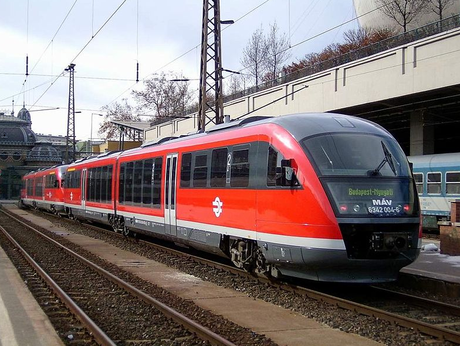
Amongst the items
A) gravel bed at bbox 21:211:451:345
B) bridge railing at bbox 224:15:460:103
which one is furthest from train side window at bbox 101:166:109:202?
bridge railing at bbox 224:15:460:103

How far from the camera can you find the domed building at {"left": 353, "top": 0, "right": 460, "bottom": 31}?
4559 cm

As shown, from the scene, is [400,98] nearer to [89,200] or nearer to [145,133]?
[89,200]

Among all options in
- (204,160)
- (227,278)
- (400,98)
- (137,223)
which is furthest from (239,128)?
(400,98)

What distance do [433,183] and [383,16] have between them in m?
30.0

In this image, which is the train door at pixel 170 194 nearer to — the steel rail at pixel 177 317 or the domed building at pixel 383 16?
the steel rail at pixel 177 317

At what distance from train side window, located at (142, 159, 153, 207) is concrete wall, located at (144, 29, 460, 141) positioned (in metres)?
6.83

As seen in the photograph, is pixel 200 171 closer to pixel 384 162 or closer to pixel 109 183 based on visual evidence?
pixel 384 162

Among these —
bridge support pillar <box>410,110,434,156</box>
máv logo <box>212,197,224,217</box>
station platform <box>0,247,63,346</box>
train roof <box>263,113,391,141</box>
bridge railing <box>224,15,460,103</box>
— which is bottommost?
station platform <box>0,247,63,346</box>

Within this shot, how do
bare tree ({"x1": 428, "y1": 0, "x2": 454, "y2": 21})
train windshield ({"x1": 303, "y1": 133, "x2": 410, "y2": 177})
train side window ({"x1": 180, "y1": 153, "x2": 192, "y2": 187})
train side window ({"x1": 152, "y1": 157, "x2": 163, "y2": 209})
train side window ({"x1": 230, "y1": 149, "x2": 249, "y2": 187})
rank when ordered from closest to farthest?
train windshield ({"x1": 303, "y1": 133, "x2": 410, "y2": 177})
train side window ({"x1": 230, "y1": 149, "x2": 249, "y2": 187})
train side window ({"x1": 180, "y1": 153, "x2": 192, "y2": 187})
train side window ({"x1": 152, "y1": 157, "x2": 163, "y2": 209})
bare tree ({"x1": 428, "y1": 0, "x2": 454, "y2": 21})

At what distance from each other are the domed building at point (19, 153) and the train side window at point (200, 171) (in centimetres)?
7281

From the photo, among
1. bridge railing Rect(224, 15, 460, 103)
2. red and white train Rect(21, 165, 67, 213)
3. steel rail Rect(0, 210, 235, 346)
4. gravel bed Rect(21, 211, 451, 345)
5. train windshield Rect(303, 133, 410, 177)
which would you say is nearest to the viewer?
steel rail Rect(0, 210, 235, 346)

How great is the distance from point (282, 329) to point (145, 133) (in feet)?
177

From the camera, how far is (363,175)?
933cm

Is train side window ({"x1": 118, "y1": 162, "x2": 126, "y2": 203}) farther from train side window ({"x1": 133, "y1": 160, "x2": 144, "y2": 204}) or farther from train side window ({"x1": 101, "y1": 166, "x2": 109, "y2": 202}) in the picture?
train side window ({"x1": 101, "y1": 166, "x2": 109, "y2": 202})
